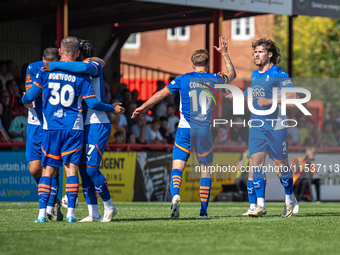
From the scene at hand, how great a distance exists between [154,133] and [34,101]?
24.4 feet

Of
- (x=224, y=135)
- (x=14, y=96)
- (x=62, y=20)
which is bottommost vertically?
(x=224, y=135)

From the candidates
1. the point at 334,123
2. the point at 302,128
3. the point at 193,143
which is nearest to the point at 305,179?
the point at 302,128

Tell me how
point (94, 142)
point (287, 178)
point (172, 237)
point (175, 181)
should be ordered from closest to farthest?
1. point (172, 237)
2. point (94, 142)
3. point (175, 181)
4. point (287, 178)

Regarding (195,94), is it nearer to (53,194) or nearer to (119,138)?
(53,194)

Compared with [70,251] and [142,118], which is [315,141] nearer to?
[142,118]

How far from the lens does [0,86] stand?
13.2 metres

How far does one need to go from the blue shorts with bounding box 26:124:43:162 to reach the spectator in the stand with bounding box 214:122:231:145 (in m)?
7.27

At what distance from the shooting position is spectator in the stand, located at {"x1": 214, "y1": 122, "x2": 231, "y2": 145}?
1397 centimetres

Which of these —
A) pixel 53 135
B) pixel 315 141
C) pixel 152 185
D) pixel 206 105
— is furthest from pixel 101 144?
pixel 315 141

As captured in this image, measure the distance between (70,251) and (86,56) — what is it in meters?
2.87

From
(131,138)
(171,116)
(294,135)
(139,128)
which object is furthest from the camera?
(294,135)

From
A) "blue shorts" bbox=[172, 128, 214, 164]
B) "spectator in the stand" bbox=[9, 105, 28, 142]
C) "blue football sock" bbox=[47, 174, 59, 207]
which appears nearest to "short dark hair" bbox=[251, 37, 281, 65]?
"blue shorts" bbox=[172, 128, 214, 164]

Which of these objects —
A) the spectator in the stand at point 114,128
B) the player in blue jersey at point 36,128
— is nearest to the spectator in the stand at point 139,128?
the spectator in the stand at point 114,128

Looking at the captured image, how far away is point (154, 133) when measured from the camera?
47.2 ft
